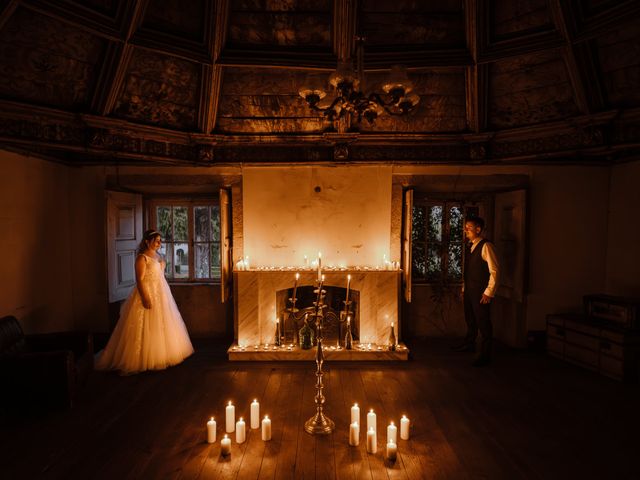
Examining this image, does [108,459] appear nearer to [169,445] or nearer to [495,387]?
[169,445]

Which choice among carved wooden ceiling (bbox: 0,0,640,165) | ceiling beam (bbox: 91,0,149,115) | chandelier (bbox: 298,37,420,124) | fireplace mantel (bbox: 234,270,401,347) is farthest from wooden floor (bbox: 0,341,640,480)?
ceiling beam (bbox: 91,0,149,115)

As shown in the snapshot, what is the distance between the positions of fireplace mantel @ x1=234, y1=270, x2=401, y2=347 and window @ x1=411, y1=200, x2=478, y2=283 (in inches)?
40.0

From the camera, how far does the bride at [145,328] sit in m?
4.27

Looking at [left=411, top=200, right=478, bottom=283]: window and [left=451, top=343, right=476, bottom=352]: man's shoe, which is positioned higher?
[left=411, top=200, right=478, bottom=283]: window

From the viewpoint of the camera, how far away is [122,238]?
5.05 meters

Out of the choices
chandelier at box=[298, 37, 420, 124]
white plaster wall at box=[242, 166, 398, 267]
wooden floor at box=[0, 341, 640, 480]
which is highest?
chandelier at box=[298, 37, 420, 124]

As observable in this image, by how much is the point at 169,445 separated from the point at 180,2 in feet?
13.6

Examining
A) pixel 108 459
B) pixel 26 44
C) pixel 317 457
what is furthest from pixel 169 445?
pixel 26 44

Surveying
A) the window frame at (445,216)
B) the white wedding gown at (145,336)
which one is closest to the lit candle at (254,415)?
the white wedding gown at (145,336)

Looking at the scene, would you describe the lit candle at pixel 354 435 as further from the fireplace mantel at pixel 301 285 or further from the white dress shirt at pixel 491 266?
the white dress shirt at pixel 491 266

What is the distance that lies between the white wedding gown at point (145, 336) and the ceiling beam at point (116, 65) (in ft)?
5.74

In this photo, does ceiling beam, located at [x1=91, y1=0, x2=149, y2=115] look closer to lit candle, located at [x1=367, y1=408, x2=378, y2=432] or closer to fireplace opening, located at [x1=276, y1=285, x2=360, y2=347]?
fireplace opening, located at [x1=276, y1=285, x2=360, y2=347]

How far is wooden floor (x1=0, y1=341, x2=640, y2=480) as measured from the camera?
8.52 feet

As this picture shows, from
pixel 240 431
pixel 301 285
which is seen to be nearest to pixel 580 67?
pixel 301 285
